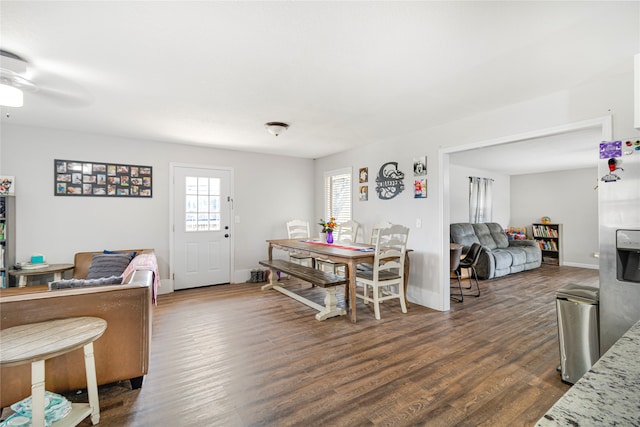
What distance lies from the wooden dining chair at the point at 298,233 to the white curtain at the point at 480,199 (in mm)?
3967

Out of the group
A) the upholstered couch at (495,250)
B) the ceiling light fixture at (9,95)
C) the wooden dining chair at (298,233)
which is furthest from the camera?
the upholstered couch at (495,250)

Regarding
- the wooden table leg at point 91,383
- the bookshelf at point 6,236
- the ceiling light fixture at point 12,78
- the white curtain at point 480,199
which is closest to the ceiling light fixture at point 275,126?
the ceiling light fixture at point 12,78

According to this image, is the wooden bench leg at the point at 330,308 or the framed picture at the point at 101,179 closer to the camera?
the wooden bench leg at the point at 330,308

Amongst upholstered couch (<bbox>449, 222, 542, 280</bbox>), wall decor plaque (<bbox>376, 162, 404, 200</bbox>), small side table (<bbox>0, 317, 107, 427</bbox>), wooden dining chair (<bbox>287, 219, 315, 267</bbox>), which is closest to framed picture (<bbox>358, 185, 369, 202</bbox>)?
wall decor plaque (<bbox>376, 162, 404, 200</bbox>)

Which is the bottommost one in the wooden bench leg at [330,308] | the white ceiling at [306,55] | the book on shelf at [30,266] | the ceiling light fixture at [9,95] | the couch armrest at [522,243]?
the wooden bench leg at [330,308]

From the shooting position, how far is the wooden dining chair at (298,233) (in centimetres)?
518

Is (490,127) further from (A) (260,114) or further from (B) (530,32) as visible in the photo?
(A) (260,114)

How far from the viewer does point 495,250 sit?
6.28 metres

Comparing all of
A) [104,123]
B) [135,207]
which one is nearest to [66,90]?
[104,123]

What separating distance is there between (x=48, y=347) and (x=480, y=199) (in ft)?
25.7

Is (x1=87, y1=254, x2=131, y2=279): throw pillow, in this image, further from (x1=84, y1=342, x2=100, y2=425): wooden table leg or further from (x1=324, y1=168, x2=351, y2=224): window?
(x1=324, y1=168, x2=351, y2=224): window

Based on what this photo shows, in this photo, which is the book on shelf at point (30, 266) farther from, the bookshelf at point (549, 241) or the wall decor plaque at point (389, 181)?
the bookshelf at point (549, 241)

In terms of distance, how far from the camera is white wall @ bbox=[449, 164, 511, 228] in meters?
6.68

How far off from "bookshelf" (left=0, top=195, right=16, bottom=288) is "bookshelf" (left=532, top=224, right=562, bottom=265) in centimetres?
1013
